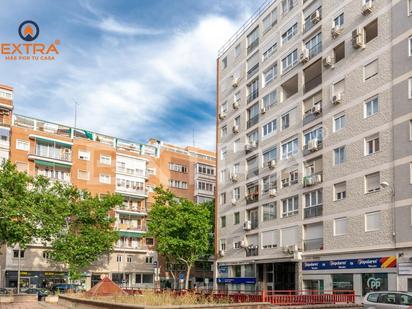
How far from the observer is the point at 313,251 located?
3959cm

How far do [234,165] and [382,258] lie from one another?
24.8m

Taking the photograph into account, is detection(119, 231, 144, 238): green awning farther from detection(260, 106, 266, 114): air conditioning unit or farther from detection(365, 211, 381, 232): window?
detection(365, 211, 381, 232): window

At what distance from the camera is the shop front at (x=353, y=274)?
31.9 metres

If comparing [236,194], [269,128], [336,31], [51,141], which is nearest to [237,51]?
[269,128]

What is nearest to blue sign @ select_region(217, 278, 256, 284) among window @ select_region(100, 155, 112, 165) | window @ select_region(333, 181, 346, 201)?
window @ select_region(333, 181, 346, 201)

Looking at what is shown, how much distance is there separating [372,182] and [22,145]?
4213 cm

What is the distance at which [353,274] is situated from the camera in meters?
34.8

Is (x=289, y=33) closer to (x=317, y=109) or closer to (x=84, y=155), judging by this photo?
(x=317, y=109)

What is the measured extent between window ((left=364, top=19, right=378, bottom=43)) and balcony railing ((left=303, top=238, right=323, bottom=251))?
46.3ft

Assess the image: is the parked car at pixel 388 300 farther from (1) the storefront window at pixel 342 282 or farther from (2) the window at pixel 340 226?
(2) the window at pixel 340 226

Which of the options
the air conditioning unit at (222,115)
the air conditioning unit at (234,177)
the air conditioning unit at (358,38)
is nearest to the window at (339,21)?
the air conditioning unit at (358,38)

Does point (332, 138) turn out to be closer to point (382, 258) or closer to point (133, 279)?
point (382, 258)

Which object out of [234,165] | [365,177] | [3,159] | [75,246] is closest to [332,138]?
[365,177]

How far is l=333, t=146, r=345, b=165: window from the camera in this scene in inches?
1468
